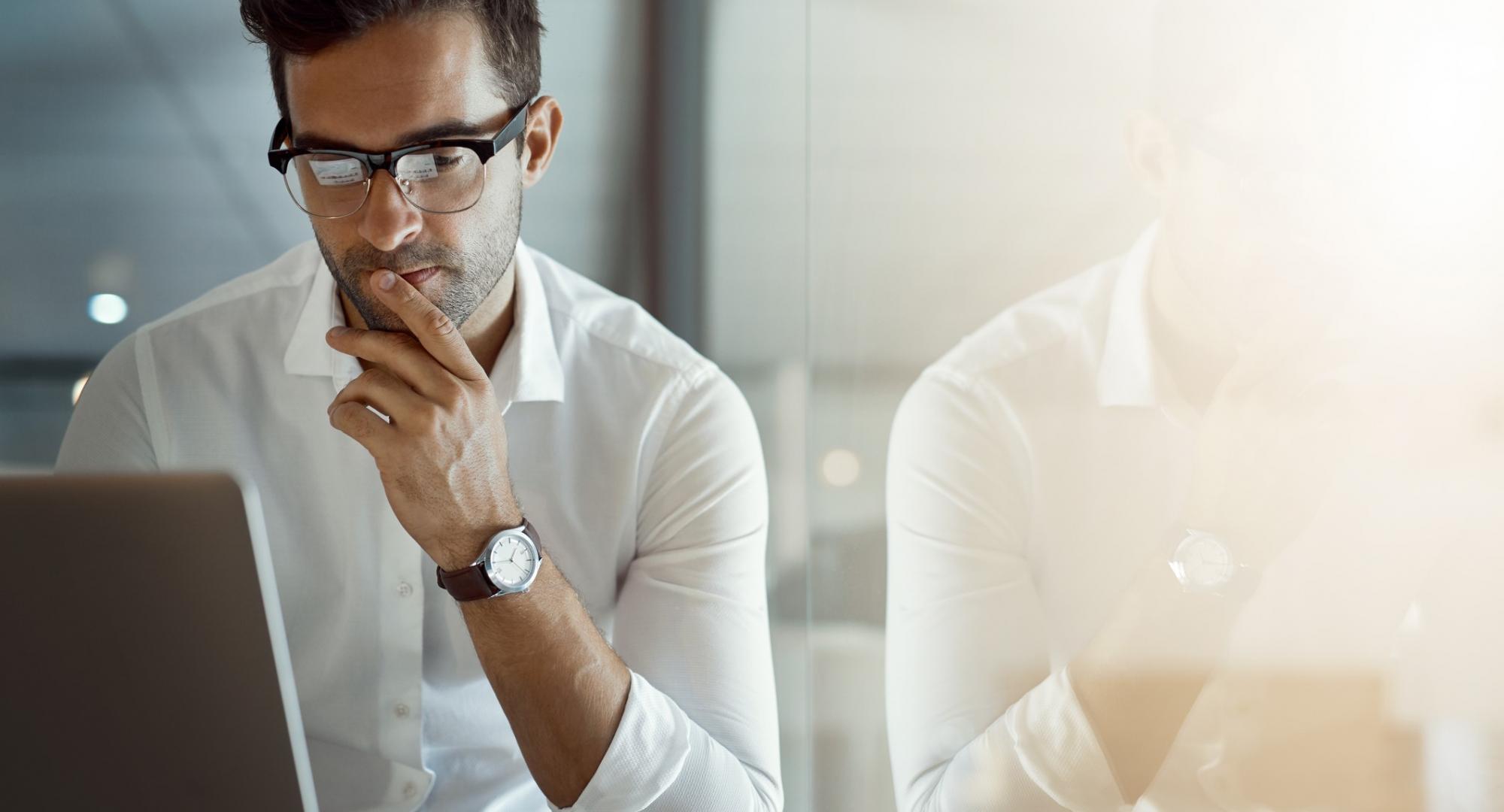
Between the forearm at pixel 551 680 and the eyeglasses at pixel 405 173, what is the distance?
0.45 meters

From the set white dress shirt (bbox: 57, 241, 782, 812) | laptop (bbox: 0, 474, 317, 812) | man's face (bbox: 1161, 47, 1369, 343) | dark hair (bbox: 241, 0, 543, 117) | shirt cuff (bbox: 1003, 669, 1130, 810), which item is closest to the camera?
laptop (bbox: 0, 474, 317, 812)

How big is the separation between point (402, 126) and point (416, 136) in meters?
0.02

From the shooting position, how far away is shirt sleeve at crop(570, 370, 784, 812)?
1159 millimetres

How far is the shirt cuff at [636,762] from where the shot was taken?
3.74ft

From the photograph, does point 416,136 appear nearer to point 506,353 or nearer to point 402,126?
point 402,126

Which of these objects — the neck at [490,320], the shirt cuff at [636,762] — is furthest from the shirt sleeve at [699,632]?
the neck at [490,320]

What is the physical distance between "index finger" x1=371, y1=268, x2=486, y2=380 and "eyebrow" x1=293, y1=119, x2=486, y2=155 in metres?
0.15

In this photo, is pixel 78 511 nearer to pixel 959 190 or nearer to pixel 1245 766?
pixel 959 190

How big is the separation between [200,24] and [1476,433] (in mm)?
1623

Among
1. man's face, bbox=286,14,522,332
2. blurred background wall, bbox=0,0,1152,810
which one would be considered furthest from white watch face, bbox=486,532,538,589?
blurred background wall, bbox=0,0,1152,810

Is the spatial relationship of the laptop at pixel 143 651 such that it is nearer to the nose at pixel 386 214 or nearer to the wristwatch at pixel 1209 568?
the nose at pixel 386 214

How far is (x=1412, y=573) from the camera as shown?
95 centimetres

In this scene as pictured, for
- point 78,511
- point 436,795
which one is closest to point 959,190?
point 78,511

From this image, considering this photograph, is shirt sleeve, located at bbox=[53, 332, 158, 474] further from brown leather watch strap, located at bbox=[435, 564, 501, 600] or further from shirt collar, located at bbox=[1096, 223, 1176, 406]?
shirt collar, located at bbox=[1096, 223, 1176, 406]
